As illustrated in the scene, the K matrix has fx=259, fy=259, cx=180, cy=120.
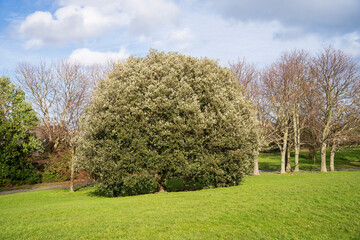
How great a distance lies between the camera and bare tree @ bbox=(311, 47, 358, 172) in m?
32.3

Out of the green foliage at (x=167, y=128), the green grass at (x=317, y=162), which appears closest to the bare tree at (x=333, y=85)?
the green grass at (x=317, y=162)

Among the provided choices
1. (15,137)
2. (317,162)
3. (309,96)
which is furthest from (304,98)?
(15,137)

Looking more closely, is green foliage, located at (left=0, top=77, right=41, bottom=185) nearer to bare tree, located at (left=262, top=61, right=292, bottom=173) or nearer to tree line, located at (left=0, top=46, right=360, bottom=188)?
tree line, located at (left=0, top=46, right=360, bottom=188)

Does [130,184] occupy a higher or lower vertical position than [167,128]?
lower

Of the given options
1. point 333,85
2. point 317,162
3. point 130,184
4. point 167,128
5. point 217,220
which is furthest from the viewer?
point 317,162

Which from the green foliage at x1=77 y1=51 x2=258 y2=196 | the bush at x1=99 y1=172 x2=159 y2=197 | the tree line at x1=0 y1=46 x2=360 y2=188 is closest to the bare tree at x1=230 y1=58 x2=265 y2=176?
the tree line at x1=0 y1=46 x2=360 y2=188

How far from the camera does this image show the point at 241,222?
9758 mm

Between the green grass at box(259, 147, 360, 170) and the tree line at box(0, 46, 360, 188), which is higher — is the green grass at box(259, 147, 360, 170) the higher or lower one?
the lower one

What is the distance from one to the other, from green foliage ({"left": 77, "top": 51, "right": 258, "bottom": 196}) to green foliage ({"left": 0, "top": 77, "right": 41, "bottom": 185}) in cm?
2023

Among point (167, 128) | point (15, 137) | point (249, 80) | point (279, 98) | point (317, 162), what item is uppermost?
point (249, 80)

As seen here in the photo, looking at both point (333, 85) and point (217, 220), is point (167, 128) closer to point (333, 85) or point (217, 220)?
point (217, 220)

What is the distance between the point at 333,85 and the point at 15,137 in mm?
42539

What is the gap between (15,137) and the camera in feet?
117

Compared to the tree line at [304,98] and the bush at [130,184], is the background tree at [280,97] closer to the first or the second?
the tree line at [304,98]
